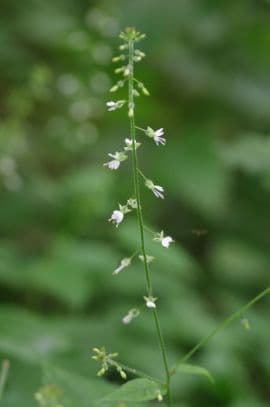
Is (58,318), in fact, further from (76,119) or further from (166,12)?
(166,12)

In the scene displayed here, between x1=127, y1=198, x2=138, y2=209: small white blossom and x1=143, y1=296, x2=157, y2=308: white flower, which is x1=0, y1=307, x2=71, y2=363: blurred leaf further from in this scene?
x1=127, y1=198, x2=138, y2=209: small white blossom

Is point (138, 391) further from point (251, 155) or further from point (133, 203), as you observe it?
point (251, 155)

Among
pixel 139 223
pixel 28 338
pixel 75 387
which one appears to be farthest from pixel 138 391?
pixel 28 338

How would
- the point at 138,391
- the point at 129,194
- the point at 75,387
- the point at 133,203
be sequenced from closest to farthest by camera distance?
the point at 133,203
the point at 138,391
the point at 75,387
the point at 129,194

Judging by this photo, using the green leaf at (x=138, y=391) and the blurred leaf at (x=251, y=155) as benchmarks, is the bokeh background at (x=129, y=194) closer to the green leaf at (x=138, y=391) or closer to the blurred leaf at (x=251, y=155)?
the blurred leaf at (x=251, y=155)

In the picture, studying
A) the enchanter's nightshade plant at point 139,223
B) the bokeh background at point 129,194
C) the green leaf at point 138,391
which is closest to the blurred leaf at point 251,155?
the bokeh background at point 129,194

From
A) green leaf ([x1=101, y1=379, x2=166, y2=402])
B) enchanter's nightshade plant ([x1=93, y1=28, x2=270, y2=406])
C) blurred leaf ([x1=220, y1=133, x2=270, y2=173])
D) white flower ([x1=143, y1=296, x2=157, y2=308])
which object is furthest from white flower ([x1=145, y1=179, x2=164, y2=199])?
blurred leaf ([x1=220, y1=133, x2=270, y2=173])

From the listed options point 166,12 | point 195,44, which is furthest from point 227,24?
point 166,12
